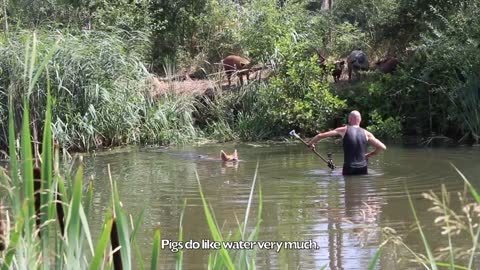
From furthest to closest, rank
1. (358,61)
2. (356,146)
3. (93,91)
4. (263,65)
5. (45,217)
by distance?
1. (263,65)
2. (358,61)
3. (93,91)
4. (356,146)
5. (45,217)

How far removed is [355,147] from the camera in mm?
11930

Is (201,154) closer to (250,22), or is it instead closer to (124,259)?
(250,22)

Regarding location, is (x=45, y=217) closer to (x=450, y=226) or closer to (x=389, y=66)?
(x=450, y=226)

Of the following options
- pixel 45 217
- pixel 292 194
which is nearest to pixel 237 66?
pixel 292 194

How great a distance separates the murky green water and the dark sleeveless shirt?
28 centimetres

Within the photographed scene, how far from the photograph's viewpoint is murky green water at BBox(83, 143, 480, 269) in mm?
7172

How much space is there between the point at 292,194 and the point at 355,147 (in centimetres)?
166

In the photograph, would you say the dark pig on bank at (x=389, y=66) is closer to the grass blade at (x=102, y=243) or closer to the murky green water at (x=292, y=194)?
the murky green water at (x=292, y=194)

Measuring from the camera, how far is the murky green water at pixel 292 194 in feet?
23.5

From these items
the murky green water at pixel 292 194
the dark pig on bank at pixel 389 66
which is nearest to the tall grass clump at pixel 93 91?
the murky green water at pixel 292 194

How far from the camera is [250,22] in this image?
72.1 feet

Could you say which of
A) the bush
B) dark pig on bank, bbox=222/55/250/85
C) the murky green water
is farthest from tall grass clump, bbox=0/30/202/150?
the bush

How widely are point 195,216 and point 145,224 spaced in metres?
0.74

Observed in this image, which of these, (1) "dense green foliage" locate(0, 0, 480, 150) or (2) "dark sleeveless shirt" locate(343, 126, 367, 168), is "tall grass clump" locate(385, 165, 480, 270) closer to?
(2) "dark sleeveless shirt" locate(343, 126, 367, 168)
